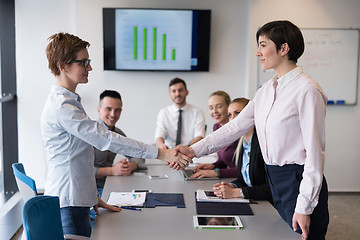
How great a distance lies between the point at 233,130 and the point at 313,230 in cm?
80

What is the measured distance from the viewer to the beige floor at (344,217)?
422 cm

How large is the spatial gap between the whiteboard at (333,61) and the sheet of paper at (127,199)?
325cm

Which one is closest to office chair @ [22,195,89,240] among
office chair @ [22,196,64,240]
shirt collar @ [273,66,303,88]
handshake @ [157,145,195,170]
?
office chair @ [22,196,64,240]

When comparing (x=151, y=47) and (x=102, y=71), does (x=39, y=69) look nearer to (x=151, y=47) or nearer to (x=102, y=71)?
(x=102, y=71)

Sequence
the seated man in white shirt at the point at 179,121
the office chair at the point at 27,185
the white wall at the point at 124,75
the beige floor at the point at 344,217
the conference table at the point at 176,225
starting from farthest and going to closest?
1. the white wall at the point at 124,75
2. the seated man in white shirt at the point at 179,121
3. the beige floor at the point at 344,217
4. the office chair at the point at 27,185
5. the conference table at the point at 176,225

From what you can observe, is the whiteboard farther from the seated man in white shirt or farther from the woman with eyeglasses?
the woman with eyeglasses

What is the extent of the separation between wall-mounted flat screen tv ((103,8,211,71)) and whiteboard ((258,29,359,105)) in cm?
89

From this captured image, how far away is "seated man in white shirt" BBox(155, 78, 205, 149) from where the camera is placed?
4.89m

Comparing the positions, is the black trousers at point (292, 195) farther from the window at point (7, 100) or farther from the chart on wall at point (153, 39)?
the window at point (7, 100)

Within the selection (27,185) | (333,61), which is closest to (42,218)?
(27,185)

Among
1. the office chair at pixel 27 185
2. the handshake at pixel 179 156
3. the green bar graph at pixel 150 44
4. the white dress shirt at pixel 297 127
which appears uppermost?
the green bar graph at pixel 150 44

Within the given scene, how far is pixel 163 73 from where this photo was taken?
554 centimetres

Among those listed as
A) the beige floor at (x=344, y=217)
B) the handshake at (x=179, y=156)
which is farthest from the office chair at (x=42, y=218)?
the beige floor at (x=344, y=217)

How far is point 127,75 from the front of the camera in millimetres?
5516
